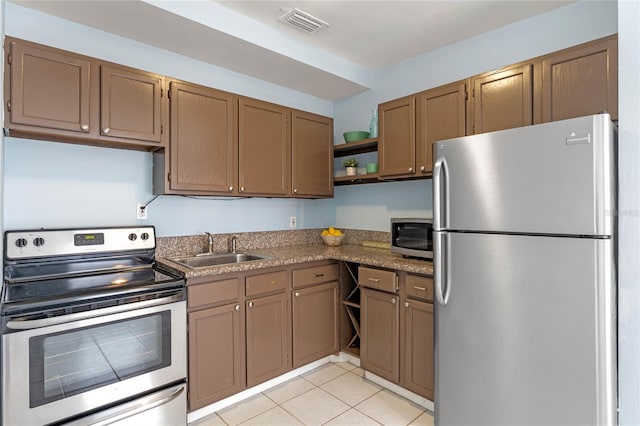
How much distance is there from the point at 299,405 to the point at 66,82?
7.89ft

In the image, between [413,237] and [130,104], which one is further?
[413,237]

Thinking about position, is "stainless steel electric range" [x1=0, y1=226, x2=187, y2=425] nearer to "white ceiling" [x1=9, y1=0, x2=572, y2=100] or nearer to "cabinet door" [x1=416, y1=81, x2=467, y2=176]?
"white ceiling" [x1=9, y1=0, x2=572, y2=100]

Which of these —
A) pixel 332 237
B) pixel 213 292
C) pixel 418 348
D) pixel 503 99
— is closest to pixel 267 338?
pixel 213 292

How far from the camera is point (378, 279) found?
2.43m

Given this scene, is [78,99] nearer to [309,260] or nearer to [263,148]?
[263,148]

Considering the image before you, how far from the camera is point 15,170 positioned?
6.47ft

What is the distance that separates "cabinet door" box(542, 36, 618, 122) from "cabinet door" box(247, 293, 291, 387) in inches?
82.9

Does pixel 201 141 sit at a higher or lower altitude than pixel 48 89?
lower

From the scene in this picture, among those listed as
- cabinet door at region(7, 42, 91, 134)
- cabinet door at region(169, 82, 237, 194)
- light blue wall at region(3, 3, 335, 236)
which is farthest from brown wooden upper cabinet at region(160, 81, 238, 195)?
cabinet door at region(7, 42, 91, 134)

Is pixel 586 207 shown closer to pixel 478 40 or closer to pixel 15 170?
pixel 478 40

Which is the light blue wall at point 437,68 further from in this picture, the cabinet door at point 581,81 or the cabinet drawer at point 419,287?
the cabinet drawer at point 419,287

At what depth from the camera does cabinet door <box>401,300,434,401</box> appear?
2.13 meters

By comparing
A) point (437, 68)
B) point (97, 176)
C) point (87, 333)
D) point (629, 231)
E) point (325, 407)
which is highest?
point (437, 68)

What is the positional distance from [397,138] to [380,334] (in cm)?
148
